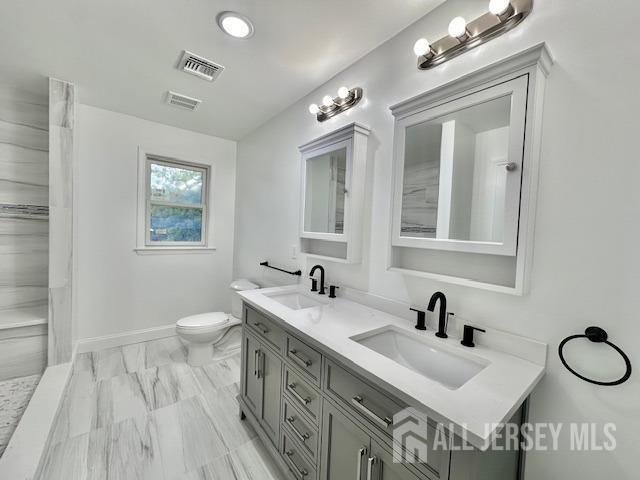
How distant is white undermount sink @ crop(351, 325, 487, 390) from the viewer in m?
1.08

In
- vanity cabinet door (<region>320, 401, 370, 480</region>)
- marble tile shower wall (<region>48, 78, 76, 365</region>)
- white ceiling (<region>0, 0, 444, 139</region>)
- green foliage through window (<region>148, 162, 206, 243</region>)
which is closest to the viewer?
vanity cabinet door (<region>320, 401, 370, 480</region>)

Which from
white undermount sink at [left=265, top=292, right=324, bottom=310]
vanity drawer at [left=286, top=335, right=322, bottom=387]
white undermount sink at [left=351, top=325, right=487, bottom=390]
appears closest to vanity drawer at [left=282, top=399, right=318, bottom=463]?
vanity drawer at [left=286, top=335, right=322, bottom=387]

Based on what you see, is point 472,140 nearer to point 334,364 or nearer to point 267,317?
point 334,364

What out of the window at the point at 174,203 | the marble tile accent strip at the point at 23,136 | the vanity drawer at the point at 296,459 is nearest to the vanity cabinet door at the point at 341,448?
the vanity drawer at the point at 296,459

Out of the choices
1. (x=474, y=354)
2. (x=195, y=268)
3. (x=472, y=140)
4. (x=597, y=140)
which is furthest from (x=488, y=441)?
(x=195, y=268)

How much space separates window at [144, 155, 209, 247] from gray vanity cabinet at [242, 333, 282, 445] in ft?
6.41

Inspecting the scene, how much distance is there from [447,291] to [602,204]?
24.6 inches

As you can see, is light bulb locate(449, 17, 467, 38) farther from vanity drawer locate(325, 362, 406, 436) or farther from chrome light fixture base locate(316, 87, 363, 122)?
vanity drawer locate(325, 362, 406, 436)

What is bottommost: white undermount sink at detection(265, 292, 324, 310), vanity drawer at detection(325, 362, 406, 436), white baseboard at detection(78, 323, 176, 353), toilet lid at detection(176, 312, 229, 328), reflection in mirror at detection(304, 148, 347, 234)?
white baseboard at detection(78, 323, 176, 353)

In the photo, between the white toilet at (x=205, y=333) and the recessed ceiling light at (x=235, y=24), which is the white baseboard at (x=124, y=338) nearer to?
the white toilet at (x=205, y=333)

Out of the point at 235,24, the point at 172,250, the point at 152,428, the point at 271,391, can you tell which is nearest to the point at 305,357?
the point at 271,391

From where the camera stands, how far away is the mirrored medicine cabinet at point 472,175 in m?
0.99

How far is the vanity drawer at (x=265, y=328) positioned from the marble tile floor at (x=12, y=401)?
1.41 metres

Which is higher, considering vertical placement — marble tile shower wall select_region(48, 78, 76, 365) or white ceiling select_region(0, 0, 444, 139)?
white ceiling select_region(0, 0, 444, 139)
